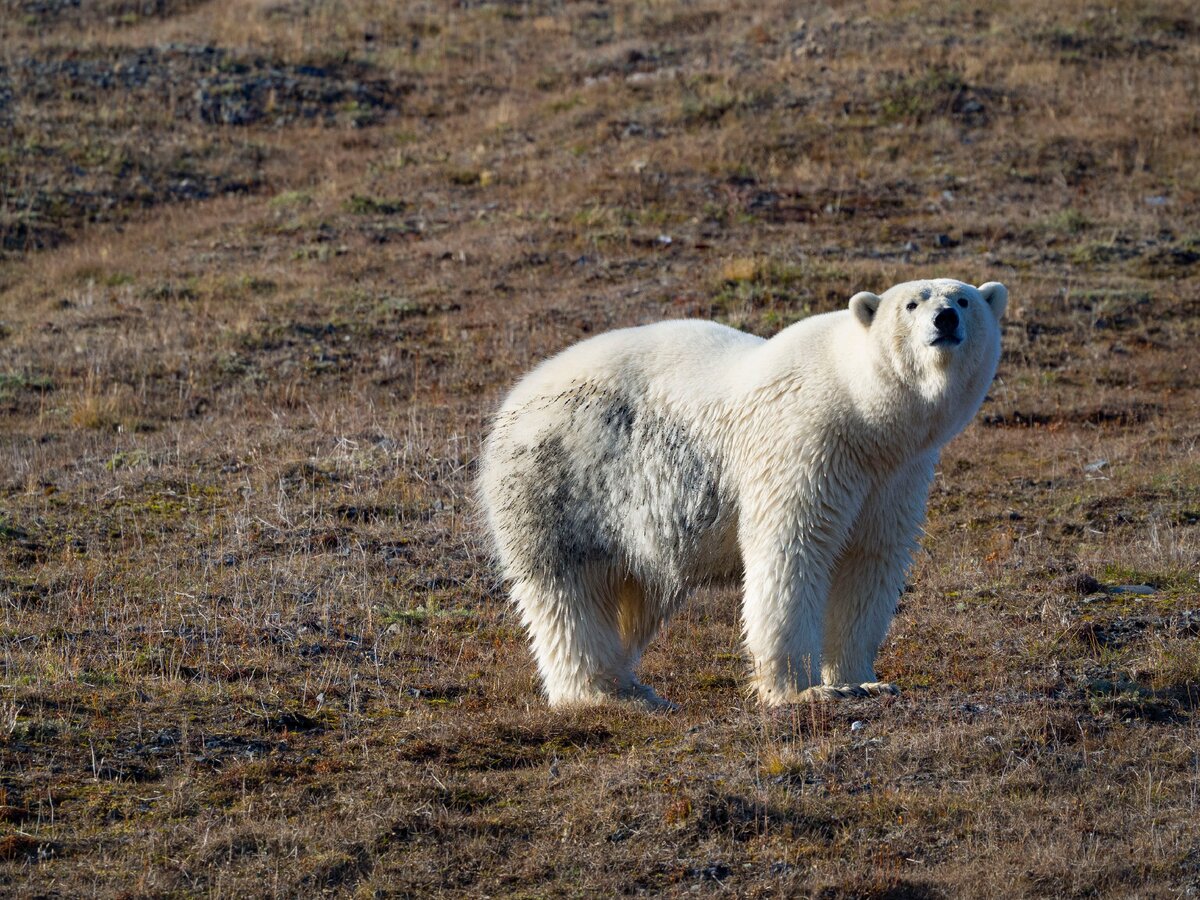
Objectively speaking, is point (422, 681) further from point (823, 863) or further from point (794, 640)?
point (823, 863)

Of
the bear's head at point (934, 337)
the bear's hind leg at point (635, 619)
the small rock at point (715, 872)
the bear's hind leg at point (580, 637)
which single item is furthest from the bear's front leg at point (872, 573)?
the small rock at point (715, 872)

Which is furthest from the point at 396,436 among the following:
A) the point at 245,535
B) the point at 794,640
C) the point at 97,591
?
the point at 794,640

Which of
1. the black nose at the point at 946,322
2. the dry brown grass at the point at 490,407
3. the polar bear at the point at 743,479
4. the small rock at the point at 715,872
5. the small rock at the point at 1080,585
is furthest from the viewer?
the small rock at the point at 1080,585

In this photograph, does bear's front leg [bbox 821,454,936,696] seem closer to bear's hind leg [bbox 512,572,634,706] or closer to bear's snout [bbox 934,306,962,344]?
bear's snout [bbox 934,306,962,344]

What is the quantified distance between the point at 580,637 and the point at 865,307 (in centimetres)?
229

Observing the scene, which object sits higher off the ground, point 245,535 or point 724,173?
point 724,173

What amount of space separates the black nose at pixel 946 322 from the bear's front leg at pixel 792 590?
95 cm

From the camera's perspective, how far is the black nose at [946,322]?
266 inches

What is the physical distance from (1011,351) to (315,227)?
9.85 metres

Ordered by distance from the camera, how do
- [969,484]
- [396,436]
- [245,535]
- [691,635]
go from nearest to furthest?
[691,635], [245,535], [969,484], [396,436]

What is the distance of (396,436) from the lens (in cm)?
1269

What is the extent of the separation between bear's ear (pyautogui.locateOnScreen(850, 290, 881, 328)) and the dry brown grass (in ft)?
6.08

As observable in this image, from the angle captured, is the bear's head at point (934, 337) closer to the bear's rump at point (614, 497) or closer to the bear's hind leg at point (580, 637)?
the bear's rump at point (614, 497)

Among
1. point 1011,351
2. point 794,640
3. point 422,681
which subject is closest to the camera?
point 794,640
